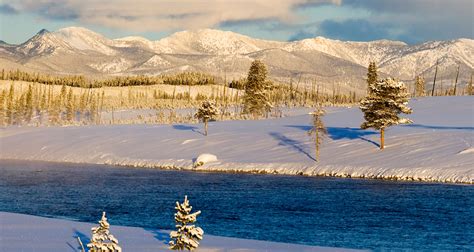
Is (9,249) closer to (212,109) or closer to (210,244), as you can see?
(210,244)

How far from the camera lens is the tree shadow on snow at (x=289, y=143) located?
90787 millimetres

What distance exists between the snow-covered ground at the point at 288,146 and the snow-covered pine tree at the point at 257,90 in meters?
10.6

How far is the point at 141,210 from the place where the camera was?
5188cm

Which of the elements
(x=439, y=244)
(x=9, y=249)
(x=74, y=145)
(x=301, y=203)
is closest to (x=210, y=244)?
(x=9, y=249)

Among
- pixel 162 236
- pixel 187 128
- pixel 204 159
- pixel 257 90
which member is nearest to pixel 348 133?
pixel 204 159

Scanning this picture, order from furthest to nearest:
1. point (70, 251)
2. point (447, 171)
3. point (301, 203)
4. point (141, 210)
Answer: point (447, 171) → point (301, 203) → point (141, 210) → point (70, 251)

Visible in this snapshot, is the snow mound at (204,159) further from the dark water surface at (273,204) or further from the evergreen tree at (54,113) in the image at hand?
the evergreen tree at (54,113)

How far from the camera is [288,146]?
94.4m

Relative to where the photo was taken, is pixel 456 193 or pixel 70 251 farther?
pixel 456 193

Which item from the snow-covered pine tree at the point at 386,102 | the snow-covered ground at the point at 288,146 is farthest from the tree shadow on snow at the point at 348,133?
the snow-covered pine tree at the point at 386,102

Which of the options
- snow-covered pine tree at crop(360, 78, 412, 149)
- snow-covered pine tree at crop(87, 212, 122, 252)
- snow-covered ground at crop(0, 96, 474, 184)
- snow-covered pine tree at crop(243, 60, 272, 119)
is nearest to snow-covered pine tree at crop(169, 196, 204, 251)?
snow-covered pine tree at crop(87, 212, 122, 252)

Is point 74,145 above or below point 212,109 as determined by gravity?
below

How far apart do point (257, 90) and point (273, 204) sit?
83.0 metres

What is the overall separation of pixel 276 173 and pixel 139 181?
17.8 meters
